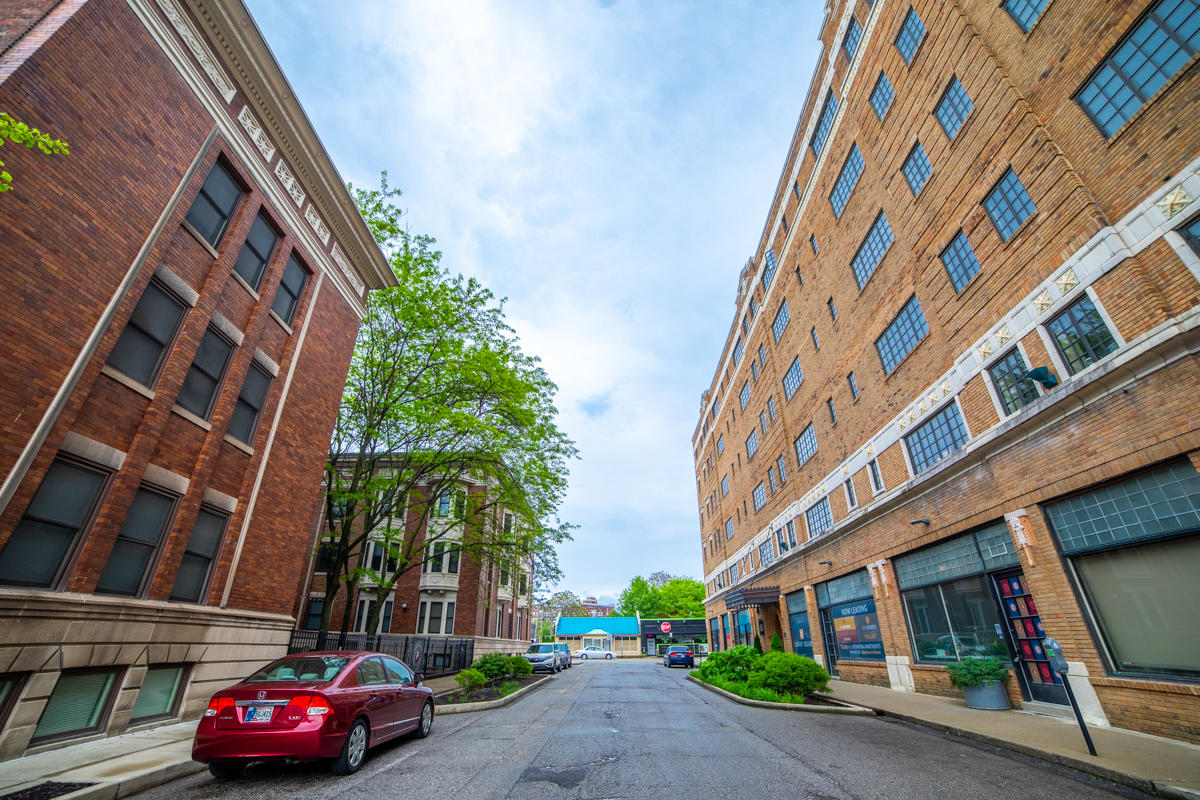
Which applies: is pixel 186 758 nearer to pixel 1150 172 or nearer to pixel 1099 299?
pixel 1099 299

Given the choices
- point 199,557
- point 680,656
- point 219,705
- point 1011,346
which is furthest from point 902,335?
point 680,656

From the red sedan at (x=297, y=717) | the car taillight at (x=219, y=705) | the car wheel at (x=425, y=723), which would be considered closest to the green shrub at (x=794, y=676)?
the car wheel at (x=425, y=723)

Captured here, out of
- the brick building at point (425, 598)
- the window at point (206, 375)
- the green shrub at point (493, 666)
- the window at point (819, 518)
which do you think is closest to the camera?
the window at point (206, 375)

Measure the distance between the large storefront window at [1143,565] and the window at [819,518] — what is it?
12027 mm

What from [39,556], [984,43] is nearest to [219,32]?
[39,556]

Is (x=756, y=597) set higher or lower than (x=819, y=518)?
lower

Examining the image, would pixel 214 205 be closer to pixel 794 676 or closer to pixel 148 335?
pixel 148 335

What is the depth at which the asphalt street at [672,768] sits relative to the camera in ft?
18.1

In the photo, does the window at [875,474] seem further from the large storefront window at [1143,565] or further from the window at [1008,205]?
the window at [1008,205]

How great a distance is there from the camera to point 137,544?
9102 mm

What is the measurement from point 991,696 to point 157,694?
640 inches

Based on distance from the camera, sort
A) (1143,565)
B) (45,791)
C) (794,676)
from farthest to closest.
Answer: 1. (794,676)
2. (1143,565)
3. (45,791)

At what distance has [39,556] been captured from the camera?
7.49 meters

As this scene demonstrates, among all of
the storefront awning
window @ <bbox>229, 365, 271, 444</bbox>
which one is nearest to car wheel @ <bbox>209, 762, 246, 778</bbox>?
window @ <bbox>229, 365, 271, 444</bbox>
